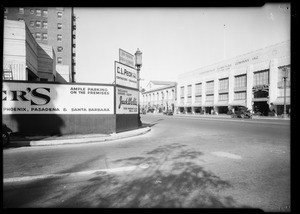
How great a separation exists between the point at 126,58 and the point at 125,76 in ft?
6.32

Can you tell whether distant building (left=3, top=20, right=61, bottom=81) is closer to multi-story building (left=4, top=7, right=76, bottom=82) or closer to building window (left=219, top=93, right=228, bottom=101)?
multi-story building (left=4, top=7, right=76, bottom=82)

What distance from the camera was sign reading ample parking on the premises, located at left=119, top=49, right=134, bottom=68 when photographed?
568 inches

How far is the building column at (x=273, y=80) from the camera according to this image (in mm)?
36125

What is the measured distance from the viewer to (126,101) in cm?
1358

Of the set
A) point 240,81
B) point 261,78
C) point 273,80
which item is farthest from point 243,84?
point 273,80

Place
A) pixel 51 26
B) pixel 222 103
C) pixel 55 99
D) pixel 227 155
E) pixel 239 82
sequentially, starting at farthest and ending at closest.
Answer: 1. pixel 51 26
2. pixel 222 103
3. pixel 239 82
4. pixel 55 99
5. pixel 227 155

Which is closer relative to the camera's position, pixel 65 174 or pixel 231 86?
pixel 65 174

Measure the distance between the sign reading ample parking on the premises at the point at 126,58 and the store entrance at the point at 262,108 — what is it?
34612 mm

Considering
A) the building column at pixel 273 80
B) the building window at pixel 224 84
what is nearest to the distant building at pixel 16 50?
the building column at pixel 273 80

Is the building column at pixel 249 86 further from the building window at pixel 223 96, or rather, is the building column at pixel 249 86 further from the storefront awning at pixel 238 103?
the building window at pixel 223 96

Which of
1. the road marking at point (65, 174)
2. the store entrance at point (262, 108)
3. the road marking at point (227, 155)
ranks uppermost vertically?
the store entrance at point (262, 108)

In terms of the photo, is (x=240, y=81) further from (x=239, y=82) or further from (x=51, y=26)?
(x=51, y=26)
